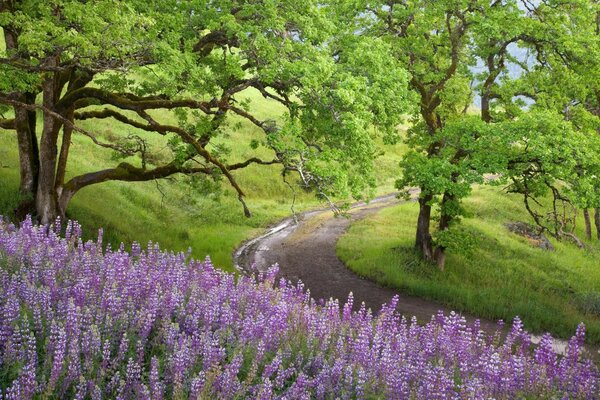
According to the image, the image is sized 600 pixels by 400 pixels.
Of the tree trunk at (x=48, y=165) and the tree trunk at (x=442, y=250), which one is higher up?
the tree trunk at (x=48, y=165)

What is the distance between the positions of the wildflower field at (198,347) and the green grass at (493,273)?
13.1m

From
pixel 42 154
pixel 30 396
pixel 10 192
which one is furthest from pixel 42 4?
pixel 30 396

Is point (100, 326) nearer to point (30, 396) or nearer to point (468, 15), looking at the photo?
point (30, 396)

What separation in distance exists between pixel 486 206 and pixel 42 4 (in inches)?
1360

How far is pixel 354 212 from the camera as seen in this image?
3616 centimetres

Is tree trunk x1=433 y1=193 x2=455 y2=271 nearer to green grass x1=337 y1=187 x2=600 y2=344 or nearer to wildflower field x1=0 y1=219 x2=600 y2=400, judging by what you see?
green grass x1=337 y1=187 x2=600 y2=344

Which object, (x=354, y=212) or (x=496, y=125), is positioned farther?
(x=354, y=212)

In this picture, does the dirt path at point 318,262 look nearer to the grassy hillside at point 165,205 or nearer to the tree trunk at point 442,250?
the grassy hillside at point 165,205

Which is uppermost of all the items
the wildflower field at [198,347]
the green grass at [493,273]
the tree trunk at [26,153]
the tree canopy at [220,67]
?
Result: the tree canopy at [220,67]

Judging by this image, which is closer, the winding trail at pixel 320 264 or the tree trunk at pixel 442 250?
the winding trail at pixel 320 264

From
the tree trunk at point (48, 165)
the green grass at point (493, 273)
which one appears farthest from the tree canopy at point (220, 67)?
the green grass at point (493, 273)

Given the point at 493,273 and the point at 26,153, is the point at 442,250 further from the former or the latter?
the point at 26,153

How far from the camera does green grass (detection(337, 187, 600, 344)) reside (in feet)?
63.4

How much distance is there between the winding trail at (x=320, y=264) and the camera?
61.2ft
